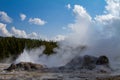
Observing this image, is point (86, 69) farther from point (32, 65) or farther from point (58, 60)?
point (58, 60)

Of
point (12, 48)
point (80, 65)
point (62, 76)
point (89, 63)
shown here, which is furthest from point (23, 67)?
point (12, 48)

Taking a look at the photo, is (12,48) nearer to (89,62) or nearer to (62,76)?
(89,62)

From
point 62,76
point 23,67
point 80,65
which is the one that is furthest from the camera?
point 80,65

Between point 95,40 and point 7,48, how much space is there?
44990 mm

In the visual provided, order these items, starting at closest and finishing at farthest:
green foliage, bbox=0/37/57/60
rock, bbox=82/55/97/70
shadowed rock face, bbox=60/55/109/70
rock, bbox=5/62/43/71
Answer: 1. rock, bbox=82/55/97/70
2. rock, bbox=5/62/43/71
3. shadowed rock face, bbox=60/55/109/70
4. green foliage, bbox=0/37/57/60

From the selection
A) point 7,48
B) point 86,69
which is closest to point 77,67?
point 86,69

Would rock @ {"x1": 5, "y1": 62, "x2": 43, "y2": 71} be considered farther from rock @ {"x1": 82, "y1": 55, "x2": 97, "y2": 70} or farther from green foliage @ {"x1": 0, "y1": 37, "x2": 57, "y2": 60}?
green foliage @ {"x1": 0, "y1": 37, "x2": 57, "y2": 60}

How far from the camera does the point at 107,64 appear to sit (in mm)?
38938

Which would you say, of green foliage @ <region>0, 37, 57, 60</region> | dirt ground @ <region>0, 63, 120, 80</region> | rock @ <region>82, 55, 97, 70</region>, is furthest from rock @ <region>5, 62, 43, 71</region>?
green foliage @ <region>0, 37, 57, 60</region>

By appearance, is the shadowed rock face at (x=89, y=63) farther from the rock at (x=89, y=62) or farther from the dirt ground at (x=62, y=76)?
the dirt ground at (x=62, y=76)

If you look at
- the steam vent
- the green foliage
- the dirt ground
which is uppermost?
the green foliage

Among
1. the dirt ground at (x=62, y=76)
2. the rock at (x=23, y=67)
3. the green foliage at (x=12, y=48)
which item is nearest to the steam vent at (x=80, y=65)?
the rock at (x=23, y=67)

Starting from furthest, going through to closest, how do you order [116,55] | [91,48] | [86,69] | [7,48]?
[7,48] < [91,48] < [116,55] < [86,69]

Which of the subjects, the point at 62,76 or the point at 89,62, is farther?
the point at 89,62
